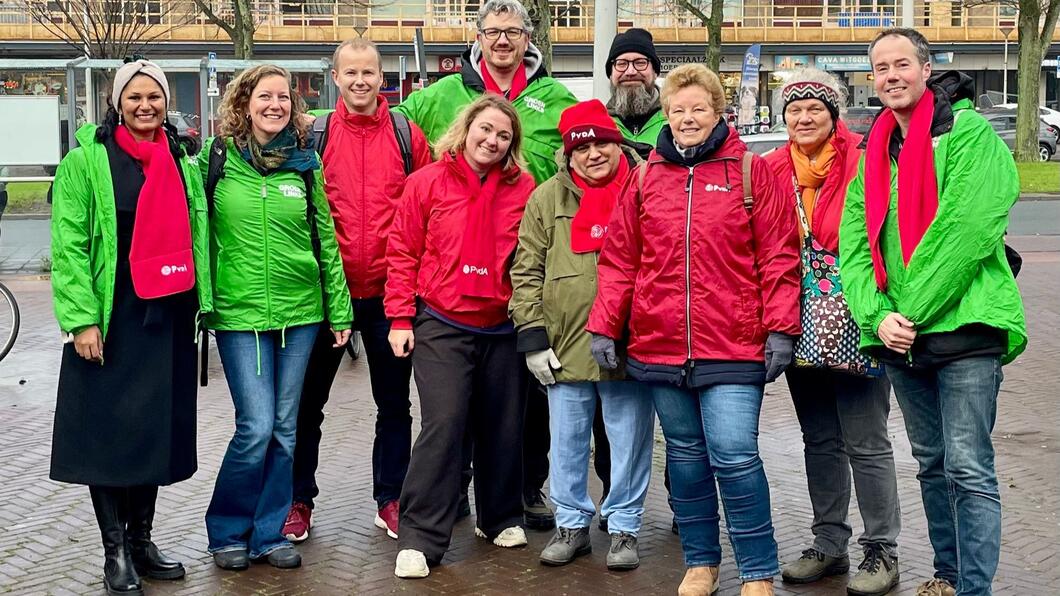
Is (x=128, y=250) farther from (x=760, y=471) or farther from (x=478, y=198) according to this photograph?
(x=760, y=471)

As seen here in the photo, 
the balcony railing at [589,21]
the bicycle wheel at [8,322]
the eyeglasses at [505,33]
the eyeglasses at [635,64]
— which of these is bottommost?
the bicycle wheel at [8,322]

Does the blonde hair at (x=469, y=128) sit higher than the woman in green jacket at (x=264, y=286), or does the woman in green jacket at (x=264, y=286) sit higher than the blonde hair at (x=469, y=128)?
the blonde hair at (x=469, y=128)

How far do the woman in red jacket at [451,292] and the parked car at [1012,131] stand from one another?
30031mm

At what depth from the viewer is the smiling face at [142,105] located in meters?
5.04

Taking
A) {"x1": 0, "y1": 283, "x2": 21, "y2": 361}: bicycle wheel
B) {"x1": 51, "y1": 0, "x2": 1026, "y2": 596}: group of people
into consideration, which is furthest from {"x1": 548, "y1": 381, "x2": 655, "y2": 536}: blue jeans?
{"x1": 0, "y1": 283, "x2": 21, "y2": 361}: bicycle wheel

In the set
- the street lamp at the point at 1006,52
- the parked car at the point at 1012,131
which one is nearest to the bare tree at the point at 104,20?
the parked car at the point at 1012,131

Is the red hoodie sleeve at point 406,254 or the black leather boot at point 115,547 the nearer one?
the black leather boot at point 115,547

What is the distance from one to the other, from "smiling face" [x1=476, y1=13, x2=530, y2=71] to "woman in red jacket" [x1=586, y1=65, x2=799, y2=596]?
1268 millimetres

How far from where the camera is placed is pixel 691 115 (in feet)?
15.8

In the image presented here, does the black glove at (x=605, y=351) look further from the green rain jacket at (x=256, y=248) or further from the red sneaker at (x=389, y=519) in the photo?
the red sneaker at (x=389, y=519)

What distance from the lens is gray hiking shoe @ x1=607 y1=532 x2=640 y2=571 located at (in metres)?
5.35

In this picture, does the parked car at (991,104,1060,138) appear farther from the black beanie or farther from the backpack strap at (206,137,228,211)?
the backpack strap at (206,137,228,211)

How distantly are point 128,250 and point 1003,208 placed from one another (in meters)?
3.15

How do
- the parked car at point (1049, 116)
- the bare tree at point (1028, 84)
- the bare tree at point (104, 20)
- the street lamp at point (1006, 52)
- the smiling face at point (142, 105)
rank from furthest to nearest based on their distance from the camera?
1. the street lamp at point (1006, 52)
2. the parked car at point (1049, 116)
3. the bare tree at point (104, 20)
4. the bare tree at point (1028, 84)
5. the smiling face at point (142, 105)
